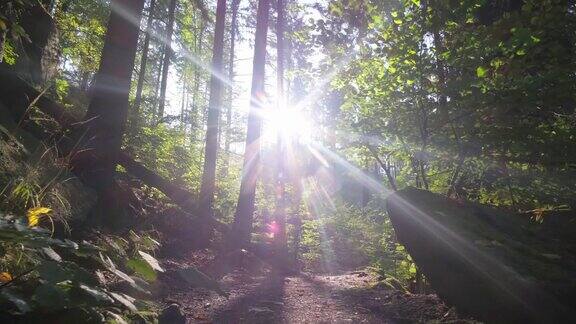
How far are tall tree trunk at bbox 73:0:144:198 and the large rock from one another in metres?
4.05

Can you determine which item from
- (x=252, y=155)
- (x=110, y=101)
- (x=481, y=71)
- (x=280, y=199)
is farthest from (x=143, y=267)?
(x=280, y=199)

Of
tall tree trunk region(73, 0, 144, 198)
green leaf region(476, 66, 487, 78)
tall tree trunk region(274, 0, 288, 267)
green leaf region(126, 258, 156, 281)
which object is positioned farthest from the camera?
tall tree trunk region(274, 0, 288, 267)

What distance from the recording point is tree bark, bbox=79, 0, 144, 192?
5.36 metres

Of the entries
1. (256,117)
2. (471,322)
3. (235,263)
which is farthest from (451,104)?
(256,117)

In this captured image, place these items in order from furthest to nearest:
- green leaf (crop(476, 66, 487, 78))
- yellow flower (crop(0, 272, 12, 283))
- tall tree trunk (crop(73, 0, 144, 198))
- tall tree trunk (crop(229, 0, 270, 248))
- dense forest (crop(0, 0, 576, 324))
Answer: tall tree trunk (crop(229, 0, 270, 248)) < tall tree trunk (crop(73, 0, 144, 198)) < green leaf (crop(476, 66, 487, 78)) < dense forest (crop(0, 0, 576, 324)) < yellow flower (crop(0, 272, 12, 283))

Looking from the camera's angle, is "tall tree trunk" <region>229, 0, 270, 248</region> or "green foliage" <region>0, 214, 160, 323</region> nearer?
"green foliage" <region>0, 214, 160, 323</region>

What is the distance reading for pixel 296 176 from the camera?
55.3 ft

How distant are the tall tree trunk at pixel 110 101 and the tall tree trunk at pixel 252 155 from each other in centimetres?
476

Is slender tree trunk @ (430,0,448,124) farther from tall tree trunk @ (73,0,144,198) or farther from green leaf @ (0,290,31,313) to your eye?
green leaf @ (0,290,31,313)

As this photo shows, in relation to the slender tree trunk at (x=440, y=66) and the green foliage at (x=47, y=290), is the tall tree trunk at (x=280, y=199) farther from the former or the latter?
the green foliage at (x=47, y=290)

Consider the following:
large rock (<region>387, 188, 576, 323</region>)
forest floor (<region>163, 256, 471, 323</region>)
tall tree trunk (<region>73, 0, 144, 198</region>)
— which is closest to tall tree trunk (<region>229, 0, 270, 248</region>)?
forest floor (<region>163, 256, 471, 323</region>)

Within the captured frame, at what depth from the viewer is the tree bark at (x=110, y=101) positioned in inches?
211

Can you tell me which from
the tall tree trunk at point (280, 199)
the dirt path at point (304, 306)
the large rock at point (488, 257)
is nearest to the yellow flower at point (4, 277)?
the dirt path at point (304, 306)

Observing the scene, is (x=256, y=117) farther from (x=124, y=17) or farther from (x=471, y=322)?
(x=471, y=322)
